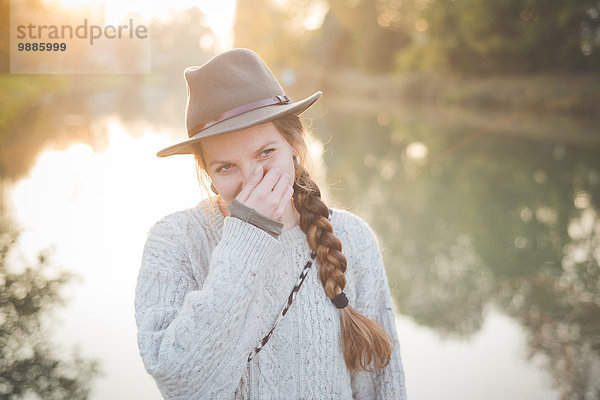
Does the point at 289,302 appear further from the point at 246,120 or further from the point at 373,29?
the point at 373,29

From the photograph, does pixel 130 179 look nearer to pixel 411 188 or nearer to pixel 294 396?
pixel 411 188

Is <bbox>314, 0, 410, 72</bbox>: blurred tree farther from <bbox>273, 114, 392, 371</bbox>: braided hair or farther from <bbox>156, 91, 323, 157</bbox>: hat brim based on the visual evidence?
<bbox>156, 91, 323, 157</bbox>: hat brim

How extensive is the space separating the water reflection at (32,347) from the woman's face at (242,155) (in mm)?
2384

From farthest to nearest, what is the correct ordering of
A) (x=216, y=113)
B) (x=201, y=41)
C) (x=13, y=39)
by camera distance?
1. (x=201, y=41)
2. (x=13, y=39)
3. (x=216, y=113)

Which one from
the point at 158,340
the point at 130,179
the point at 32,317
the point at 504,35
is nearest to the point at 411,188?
the point at 130,179

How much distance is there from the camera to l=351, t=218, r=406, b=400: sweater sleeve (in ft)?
5.68

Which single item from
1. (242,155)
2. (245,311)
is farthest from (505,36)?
(245,311)

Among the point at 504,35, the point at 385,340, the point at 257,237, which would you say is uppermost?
the point at 504,35

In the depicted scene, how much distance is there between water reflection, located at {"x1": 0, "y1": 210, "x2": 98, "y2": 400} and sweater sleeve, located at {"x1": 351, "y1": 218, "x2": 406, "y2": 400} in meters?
2.21

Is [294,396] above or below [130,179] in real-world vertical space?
below

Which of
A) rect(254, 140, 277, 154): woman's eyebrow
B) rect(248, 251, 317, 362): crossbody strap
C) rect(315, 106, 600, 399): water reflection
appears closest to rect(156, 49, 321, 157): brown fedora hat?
rect(254, 140, 277, 154): woman's eyebrow

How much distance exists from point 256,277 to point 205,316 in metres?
0.18

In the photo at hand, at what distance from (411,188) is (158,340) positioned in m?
7.60

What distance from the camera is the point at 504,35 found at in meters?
23.5
